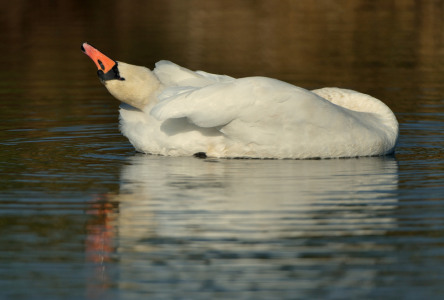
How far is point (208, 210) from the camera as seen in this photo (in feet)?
29.3

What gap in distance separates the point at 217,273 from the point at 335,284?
2.54ft

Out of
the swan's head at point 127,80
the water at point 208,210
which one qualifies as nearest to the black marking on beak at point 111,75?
the swan's head at point 127,80

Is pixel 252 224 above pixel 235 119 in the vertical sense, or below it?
below

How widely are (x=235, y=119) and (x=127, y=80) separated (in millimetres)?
1313

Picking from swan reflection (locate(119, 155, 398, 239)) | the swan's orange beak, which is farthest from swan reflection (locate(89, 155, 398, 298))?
the swan's orange beak

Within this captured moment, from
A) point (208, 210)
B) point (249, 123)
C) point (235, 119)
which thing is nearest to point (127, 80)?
point (235, 119)

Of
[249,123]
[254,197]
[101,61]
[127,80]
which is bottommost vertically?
[254,197]

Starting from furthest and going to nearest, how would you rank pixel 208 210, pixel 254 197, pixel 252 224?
1. pixel 254 197
2. pixel 208 210
3. pixel 252 224

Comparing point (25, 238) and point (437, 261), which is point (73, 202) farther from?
point (437, 261)

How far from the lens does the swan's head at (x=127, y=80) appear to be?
11633 mm

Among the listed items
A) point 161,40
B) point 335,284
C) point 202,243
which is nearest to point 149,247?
point 202,243

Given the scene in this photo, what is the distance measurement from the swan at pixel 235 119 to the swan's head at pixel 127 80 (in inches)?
0.4

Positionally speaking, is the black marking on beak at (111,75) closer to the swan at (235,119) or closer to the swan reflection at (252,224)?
the swan at (235,119)

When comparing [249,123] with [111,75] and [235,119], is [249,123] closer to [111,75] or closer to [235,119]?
[235,119]
